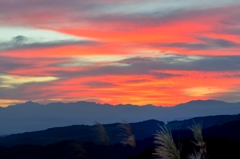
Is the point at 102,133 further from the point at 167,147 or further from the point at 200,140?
the point at 167,147

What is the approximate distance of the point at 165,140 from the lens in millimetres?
8734

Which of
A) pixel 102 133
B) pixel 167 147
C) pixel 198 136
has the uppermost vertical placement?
pixel 102 133

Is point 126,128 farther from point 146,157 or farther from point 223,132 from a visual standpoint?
point 223,132

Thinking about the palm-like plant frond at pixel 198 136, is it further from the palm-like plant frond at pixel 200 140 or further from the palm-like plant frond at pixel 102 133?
the palm-like plant frond at pixel 102 133

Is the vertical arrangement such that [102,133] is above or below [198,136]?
above

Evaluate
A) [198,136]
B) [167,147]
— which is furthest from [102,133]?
[167,147]

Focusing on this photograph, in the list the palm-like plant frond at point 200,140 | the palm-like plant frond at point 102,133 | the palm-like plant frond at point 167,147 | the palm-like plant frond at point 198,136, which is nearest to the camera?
the palm-like plant frond at point 167,147

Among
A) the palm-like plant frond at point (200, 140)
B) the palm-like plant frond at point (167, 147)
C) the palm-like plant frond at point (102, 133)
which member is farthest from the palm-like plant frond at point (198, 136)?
the palm-like plant frond at point (102, 133)

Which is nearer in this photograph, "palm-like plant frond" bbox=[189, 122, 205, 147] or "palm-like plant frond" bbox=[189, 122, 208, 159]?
"palm-like plant frond" bbox=[189, 122, 208, 159]

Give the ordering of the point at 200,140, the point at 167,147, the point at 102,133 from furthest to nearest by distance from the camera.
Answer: the point at 102,133, the point at 200,140, the point at 167,147

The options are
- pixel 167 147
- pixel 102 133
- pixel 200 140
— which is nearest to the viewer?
pixel 167 147

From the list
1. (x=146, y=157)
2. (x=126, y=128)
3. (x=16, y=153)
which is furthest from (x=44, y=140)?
(x=126, y=128)

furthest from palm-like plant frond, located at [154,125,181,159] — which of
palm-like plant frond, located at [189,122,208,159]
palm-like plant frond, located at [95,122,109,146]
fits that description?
palm-like plant frond, located at [95,122,109,146]

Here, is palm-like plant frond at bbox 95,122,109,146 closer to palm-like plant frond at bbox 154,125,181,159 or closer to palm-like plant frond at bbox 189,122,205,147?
palm-like plant frond at bbox 189,122,205,147
